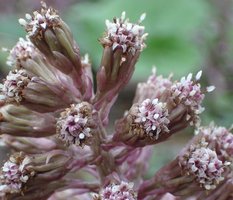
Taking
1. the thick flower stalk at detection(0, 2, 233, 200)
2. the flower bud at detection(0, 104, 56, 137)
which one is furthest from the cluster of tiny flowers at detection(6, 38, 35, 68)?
the flower bud at detection(0, 104, 56, 137)

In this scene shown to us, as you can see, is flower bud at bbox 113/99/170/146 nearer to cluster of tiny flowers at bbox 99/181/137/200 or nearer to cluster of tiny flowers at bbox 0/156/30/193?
cluster of tiny flowers at bbox 99/181/137/200

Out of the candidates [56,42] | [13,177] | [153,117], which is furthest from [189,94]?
[13,177]

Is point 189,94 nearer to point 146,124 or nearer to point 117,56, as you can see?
point 146,124

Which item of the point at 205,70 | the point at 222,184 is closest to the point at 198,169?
the point at 222,184

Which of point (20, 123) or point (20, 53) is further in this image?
point (20, 53)

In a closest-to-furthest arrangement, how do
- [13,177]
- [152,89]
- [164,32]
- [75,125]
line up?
[75,125]
[13,177]
[152,89]
[164,32]

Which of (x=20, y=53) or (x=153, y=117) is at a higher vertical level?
(x=20, y=53)

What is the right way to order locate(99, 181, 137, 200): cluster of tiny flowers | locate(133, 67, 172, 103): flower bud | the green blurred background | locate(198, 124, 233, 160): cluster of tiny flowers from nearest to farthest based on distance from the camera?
locate(99, 181, 137, 200): cluster of tiny flowers, locate(198, 124, 233, 160): cluster of tiny flowers, locate(133, 67, 172, 103): flower bud, the green blurred background
